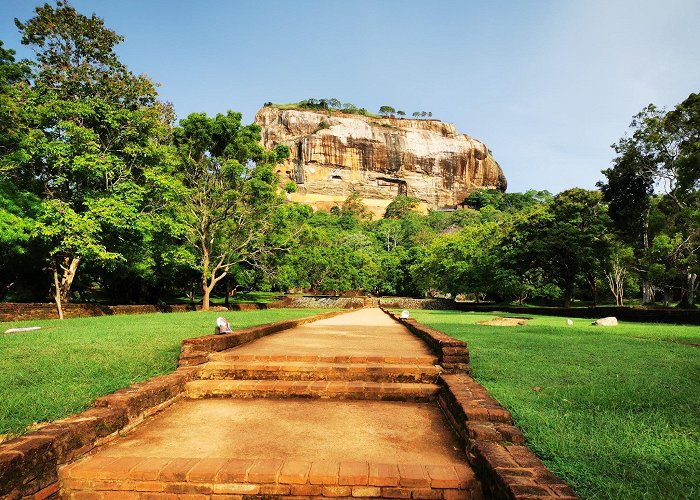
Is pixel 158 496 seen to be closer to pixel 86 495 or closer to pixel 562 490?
pixel 86 495

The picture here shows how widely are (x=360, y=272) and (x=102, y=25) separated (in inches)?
1304

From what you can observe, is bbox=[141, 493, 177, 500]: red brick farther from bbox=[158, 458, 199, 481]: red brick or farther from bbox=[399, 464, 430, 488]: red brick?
bbox=[399, 464, 430, 488]: red brick

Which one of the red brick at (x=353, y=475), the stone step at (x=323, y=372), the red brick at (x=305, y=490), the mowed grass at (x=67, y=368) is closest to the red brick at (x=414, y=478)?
the red brick at (x=353, y=475)

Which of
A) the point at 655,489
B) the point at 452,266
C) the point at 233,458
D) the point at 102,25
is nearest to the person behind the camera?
the point at 655,489

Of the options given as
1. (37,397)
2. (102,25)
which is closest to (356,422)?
(37,397)

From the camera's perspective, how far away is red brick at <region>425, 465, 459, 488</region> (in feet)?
8.83

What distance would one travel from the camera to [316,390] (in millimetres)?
4637

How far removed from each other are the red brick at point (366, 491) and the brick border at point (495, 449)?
709mm

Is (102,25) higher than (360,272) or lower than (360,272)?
higher

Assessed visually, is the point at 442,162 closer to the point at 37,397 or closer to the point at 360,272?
the point at 360,272

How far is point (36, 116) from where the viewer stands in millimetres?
14039

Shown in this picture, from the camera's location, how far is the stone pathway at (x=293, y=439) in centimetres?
270

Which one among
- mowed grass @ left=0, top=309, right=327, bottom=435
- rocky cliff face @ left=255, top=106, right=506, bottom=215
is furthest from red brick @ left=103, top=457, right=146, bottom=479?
rocky cliff face @ left=255, top=106, right=506, bottom=215

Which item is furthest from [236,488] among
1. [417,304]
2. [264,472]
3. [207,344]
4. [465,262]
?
[417,304]
